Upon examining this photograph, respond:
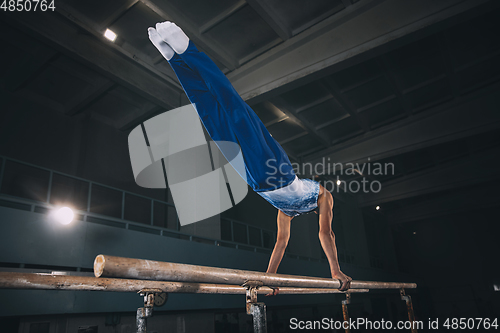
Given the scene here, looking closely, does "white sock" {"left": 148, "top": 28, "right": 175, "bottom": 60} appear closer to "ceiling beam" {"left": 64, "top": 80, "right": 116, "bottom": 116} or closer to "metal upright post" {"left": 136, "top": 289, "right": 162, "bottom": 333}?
"metal upright post" {"left": 136, "top": 289, "right": 162, "bottom": 333}

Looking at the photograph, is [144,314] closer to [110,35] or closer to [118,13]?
[118,13]

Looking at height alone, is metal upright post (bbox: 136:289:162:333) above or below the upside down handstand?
below

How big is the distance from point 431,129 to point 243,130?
8447 mm

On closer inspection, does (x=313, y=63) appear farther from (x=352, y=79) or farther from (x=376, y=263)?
(x=376, y=263)

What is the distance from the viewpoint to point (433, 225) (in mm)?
17953

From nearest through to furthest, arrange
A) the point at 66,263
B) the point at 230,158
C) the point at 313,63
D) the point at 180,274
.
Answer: the point at 180,274 → the point at 230,158 → the point at 66,263 → the point at 313,63

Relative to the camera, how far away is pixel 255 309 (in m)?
1.77

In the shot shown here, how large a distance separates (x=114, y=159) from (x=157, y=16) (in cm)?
418

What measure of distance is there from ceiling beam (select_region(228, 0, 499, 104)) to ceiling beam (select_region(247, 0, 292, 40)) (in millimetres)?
223

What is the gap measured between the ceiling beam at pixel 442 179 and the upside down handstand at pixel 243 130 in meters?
11.7

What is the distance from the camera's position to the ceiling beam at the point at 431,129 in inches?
329

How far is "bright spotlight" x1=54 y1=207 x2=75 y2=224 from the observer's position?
4.13 meters

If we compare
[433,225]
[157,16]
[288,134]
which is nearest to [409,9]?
[157,16]

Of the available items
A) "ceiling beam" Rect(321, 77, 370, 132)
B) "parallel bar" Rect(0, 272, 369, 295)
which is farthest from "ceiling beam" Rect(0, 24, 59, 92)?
"parallel bar" Rect(0, 272, 369, 295)
